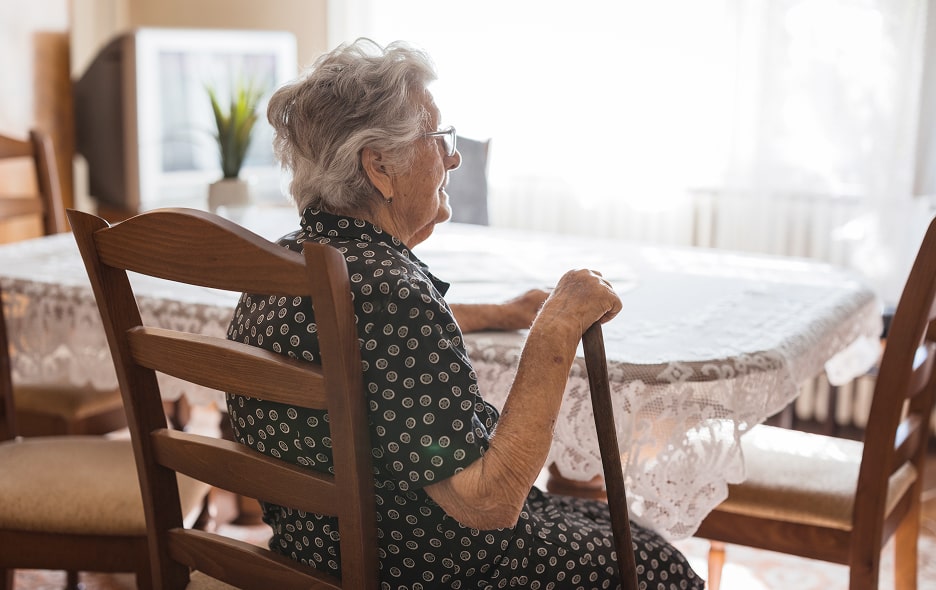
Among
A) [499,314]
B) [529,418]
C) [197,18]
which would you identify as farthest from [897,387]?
[197,18]

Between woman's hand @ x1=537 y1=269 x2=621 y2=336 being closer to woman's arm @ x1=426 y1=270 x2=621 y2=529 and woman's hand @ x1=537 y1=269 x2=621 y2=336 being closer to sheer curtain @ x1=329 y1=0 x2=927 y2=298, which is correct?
woman's arm @ x1=426 y1=270 x2=621 y2=529

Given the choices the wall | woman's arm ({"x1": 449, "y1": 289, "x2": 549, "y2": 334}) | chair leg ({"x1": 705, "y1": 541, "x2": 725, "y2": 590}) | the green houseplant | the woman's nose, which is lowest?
chair leg ({"x1": 705, "y1": 541, "x2": 725, "y2": 590})

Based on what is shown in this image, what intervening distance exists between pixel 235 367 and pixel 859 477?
1.10 meters

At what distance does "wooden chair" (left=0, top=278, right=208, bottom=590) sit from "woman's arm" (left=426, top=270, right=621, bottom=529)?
30.2 inches

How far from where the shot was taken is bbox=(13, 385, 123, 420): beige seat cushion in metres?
2.29

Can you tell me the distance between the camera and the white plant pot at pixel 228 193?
2.70 metres

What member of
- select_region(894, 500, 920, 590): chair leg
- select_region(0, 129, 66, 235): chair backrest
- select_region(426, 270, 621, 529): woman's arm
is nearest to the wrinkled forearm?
select_region(426, 270, 621, 529): woman's arm

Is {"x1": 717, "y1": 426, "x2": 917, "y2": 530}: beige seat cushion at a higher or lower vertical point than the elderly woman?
lower

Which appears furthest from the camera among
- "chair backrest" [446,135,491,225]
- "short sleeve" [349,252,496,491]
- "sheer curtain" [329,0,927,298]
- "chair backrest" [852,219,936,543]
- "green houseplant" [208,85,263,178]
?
"sheer curtain" [329,0,927,298]

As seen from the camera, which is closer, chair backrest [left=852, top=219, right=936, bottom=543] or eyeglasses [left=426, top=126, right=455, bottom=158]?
eyeglasses [left=426, top=126, right=455, bottom=158]

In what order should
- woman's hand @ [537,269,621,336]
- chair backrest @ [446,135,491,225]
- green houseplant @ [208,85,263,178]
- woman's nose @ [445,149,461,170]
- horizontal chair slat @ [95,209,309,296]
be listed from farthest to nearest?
green houseplant @ [208,85,263,178] < chair backrest @ [446,135,491,225] < woman's nose @ [445,149,461,170] < woman's hand @ [537,269,621,336] < horizontal chair slat @ [95,209,309,296]

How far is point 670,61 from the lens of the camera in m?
3.38

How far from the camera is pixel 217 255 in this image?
104cm

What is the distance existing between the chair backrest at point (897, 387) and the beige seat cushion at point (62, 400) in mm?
1585
